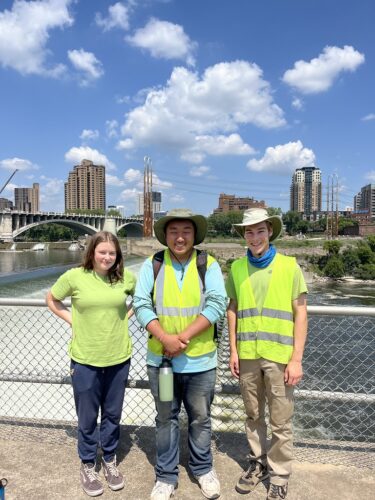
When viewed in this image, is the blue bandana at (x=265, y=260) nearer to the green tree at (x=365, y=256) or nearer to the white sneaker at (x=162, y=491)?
the white sneaker at (x=162, y=491)

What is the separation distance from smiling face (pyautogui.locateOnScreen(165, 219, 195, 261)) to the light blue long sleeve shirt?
93 millimetres

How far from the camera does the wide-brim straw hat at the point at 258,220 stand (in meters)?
2.77

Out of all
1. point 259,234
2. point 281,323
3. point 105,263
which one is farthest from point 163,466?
point 259,234

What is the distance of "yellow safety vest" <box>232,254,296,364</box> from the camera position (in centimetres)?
270

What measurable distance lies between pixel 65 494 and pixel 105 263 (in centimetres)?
153

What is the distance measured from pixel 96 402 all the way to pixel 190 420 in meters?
0.66

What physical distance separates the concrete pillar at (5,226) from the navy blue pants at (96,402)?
2470 inches

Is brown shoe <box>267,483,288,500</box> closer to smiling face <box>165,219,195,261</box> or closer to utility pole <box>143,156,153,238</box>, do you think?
smiling face <box>165,219,195,261</box>

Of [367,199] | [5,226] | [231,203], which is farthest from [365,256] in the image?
[367,199]

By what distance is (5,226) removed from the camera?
60594 mm

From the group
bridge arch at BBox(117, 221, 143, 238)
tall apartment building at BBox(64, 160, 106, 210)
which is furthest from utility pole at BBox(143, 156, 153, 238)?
tall apartment building at BBox(64, 160, 106, 210)

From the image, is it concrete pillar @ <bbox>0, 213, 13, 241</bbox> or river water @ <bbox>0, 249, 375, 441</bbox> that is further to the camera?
concrete pillar @ <bbox>0, 213, 13, 241</bbox>

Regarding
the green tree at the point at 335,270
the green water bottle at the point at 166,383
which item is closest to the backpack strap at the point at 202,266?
the green water bottle at the point at 166,383

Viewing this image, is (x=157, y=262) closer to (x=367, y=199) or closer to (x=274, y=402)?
(x=274, y=402)
